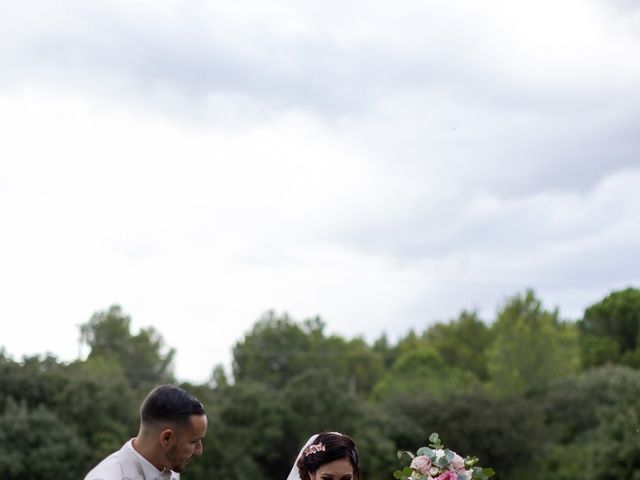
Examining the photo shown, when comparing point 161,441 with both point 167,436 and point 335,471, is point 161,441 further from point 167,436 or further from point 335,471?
point 335,471

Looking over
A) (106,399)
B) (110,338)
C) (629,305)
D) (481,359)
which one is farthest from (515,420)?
(481,359)

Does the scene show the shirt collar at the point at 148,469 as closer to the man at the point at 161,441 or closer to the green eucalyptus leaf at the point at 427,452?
the man at the point at 161,441

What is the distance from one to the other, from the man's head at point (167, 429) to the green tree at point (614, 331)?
7776 centimetres

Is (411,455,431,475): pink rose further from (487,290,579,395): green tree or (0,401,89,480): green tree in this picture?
(487,290,579,395): green tree

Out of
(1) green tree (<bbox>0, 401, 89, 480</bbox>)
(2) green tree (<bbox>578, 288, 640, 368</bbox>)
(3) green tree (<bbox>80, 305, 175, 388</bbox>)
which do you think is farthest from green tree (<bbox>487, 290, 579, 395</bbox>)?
(1) green tree (<bbox>0, 401, 89, 480</bbox>)

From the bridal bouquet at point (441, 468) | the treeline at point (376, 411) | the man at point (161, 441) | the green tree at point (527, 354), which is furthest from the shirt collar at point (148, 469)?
the green tree at point (527, 354)

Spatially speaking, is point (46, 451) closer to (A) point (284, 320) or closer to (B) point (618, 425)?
(B) point (618, 425)

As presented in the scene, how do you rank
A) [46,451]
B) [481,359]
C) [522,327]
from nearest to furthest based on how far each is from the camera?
[46,451], [522,327], [481,359]

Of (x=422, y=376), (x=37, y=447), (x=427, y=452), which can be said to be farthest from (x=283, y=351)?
(x=427, y=452)

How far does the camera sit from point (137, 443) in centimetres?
639

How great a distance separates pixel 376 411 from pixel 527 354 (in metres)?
24.6

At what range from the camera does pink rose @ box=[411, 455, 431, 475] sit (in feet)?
23.1

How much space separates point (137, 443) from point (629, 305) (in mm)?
82876

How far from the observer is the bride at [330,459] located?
6.29 metres
